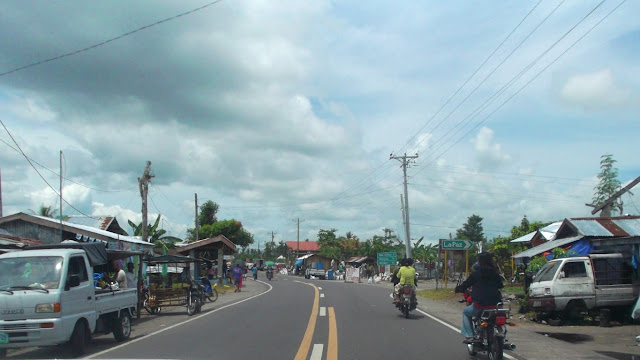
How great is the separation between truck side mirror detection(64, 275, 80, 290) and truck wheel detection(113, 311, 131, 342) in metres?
2.08

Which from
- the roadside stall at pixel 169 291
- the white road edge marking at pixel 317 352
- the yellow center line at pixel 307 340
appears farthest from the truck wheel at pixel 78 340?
the roadside stall at pixel 169 291

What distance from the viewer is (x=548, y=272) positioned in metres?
17.4

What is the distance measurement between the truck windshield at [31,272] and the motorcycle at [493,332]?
314 inches

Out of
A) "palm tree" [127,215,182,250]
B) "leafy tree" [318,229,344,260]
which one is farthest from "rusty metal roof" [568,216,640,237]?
"leafy tree" [318,229,344,260]

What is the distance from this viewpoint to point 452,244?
94.7ft

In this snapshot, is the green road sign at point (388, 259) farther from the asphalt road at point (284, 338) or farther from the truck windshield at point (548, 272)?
the truck windshield at point (548, 272)

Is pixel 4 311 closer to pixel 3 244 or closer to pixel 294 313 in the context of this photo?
pixel 3 244

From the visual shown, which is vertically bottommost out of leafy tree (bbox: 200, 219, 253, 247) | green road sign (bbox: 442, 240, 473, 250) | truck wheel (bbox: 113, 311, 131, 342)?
truck wheel (bbox: 113, 311, 131, 342)

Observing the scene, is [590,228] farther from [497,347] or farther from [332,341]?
→ [497,347]

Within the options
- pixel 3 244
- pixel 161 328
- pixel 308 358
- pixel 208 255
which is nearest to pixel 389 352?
pixel 308 358

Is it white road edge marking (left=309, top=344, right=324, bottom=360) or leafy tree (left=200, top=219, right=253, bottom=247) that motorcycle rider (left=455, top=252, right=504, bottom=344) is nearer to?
white road edge marking (left=309, top=344, right=324, bottom=360)

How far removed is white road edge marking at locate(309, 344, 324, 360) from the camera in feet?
32.9

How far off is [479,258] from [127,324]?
28.1ft

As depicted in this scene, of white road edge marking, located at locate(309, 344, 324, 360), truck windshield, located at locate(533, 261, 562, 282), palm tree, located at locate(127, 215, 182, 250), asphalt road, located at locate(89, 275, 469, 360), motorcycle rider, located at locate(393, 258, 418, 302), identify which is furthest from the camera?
palm tree, located at locate(127, 215, 182, 250)
